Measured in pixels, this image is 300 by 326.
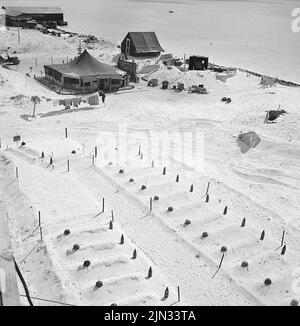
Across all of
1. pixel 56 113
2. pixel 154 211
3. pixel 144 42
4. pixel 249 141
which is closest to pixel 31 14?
pixel 144 42

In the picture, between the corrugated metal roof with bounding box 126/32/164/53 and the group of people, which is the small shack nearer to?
the corrugated metal roof with bounding box 126/32/164/53

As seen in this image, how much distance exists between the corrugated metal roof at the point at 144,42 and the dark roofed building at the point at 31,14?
97.2ft

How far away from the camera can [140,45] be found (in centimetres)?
5500

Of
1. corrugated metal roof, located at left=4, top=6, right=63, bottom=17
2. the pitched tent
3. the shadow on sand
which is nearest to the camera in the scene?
the pitched tent

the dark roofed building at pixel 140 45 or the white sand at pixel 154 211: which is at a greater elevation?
the dark roofed building at pixel 140 45

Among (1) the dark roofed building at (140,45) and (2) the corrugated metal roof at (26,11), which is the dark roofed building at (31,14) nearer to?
(2) the corrugated metal roof at (26,11)

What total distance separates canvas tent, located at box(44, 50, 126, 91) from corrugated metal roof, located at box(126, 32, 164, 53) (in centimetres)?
1672

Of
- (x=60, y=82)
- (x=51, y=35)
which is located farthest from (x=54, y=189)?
(x=51, y=35)

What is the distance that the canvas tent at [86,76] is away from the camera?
122 feet

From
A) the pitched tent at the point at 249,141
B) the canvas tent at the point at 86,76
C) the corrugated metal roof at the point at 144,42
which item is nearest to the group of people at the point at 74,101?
the canvas tent at the point at 86,76

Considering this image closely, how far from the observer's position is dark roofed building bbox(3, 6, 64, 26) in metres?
74.7

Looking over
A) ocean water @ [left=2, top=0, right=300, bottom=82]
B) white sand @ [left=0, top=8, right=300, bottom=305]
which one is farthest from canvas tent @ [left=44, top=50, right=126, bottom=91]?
ocean water @ [left=2, top=0, right=300, bottom=82]

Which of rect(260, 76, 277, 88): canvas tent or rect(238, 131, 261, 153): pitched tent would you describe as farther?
rect(260, 76, 277, 88): canvas tent

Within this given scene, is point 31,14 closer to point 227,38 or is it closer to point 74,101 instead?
point 227,38
